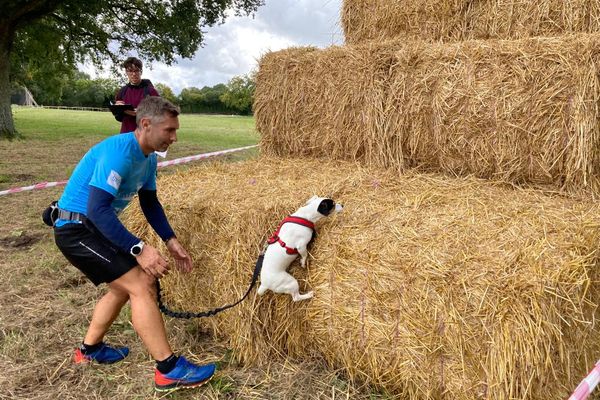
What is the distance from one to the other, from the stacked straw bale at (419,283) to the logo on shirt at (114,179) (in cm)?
80

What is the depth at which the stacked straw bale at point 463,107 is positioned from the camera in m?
3.12

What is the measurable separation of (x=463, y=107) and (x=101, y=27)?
17.2 m

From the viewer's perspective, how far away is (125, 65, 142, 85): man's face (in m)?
5.59

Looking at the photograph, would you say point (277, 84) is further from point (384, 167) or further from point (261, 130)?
point (384, 167)

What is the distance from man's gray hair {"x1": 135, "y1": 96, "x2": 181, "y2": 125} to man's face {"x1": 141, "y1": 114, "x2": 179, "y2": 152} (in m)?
0.02

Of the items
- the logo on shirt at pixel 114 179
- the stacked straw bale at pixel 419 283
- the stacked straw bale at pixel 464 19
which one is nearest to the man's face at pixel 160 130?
the logo on shirt at pixel 114 179

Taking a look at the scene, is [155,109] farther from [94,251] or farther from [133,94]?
[133,94]

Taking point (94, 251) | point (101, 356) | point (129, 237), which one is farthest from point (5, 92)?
point (129, 237)

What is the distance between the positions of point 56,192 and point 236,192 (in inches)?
205

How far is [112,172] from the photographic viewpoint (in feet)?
8.36

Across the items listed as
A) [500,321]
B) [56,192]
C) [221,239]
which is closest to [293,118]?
[221,239]

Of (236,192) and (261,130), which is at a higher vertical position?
(261,130)

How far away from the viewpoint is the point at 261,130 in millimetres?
5387

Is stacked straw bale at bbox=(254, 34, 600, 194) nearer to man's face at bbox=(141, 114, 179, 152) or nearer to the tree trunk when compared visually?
man's face at bbox=(141, 114, 179, 152)
